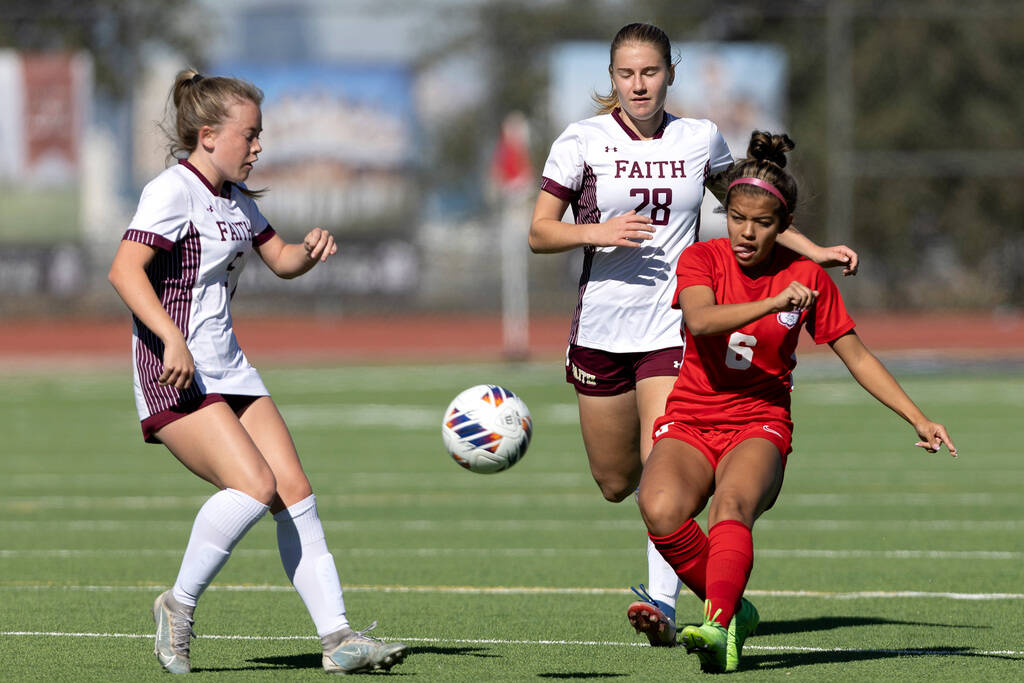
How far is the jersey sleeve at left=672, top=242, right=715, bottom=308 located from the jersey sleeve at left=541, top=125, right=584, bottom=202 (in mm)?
833

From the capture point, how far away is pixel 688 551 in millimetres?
6129

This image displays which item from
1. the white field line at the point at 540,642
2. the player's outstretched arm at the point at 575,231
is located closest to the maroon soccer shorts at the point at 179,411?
the white field line at the point at 540,642

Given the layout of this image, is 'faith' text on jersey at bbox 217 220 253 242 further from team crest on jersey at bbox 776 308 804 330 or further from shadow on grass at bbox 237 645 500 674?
team crest on jersey at bbox 776 308 804 330

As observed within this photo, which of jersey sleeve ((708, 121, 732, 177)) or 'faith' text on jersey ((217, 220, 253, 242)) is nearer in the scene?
'faith' text on jersey ((217, 220, 253, 242))

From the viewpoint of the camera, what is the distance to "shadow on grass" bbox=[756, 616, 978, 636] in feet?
23.7

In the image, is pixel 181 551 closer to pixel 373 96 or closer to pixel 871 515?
pixel 871 515

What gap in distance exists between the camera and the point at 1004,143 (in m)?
44.0

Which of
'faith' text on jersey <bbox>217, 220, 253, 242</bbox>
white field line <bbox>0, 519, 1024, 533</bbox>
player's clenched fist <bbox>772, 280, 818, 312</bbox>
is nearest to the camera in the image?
player's clenched fist <bbox>772, 280, 818, 312</bbox>

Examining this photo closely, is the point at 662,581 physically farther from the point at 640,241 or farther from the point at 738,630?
the point at 640,241

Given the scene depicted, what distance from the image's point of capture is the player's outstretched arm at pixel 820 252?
640 centimetres

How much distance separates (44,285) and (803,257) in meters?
30.6

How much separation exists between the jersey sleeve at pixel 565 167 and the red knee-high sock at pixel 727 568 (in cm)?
175

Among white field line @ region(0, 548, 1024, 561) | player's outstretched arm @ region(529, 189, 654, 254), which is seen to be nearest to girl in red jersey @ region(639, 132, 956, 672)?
player's outstretched arm @ region(529, 189, 654, 254)

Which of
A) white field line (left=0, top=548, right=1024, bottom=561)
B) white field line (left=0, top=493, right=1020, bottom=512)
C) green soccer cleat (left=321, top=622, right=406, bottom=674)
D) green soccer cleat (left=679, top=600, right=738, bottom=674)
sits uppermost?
green soccer cleat (left=679, top=600, right=738, bottom=674)
